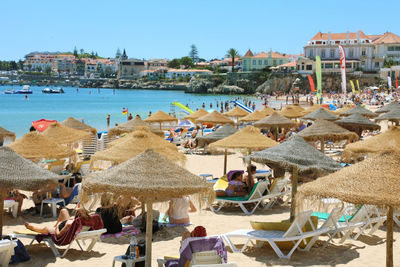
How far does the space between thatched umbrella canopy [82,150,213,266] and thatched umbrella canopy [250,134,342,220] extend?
2106 mm

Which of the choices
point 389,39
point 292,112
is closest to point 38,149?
point 292,112

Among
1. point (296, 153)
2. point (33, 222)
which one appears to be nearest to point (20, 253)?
point (33, 222)

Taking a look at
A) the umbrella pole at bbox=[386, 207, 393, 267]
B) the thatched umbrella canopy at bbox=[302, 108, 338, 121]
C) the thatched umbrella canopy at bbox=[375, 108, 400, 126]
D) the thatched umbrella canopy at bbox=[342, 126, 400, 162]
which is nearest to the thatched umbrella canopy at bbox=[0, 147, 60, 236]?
the umbrella pole at bbox=[386, 207, 393, 267]

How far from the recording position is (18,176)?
6082 mm

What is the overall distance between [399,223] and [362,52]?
8123cm

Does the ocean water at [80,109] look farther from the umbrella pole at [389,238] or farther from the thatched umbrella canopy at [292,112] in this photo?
the umbrella pole at [389,238]

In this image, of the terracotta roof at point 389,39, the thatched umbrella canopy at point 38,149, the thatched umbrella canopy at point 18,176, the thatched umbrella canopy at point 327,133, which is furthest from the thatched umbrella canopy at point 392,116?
the terracotta roof at point 389,39

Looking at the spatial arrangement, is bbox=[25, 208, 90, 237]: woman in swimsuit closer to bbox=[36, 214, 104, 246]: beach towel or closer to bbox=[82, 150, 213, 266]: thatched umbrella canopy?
bbox=[36, 214, 104, 246]: beach towel

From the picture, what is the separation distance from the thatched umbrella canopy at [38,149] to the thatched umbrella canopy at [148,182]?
4.29 m

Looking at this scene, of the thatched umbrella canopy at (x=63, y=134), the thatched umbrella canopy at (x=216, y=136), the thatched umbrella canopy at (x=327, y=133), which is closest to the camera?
the thatched umbrella canopy at (x=327, y=133)

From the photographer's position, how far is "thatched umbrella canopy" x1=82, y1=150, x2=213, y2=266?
17.4ft

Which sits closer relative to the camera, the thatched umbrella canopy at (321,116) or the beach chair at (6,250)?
the beach chair at (6,250)

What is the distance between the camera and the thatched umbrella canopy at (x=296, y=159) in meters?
7.28

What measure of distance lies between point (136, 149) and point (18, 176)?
3.72m
